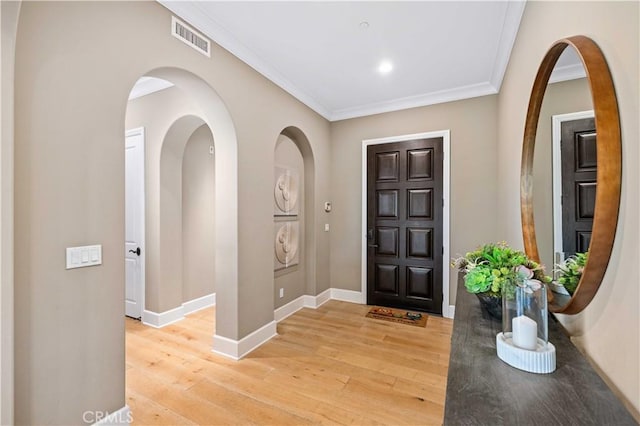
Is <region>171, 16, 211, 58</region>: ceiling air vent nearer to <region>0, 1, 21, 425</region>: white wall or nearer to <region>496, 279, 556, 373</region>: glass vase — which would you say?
<region>0, 1, 21, 425</region>: white wall

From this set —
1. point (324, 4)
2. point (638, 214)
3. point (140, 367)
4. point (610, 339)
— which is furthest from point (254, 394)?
point (324, 4)

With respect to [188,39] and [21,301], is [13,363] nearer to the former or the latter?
[21,301]

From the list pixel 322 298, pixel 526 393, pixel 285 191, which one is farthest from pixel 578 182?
pixel 322 298

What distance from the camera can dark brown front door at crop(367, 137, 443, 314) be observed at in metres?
3.57

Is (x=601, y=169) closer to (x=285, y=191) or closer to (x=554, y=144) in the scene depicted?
(x=554, y=144)

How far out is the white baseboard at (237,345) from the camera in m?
2.50

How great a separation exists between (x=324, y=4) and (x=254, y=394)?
2.85m

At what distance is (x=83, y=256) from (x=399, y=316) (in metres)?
3.22

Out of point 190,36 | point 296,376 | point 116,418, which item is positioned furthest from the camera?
point 296,376

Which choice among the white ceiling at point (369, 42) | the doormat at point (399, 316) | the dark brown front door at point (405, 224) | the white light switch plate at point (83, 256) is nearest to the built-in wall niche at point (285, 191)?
the white ceiling at point (369, 42)

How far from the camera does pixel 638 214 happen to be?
0.74m

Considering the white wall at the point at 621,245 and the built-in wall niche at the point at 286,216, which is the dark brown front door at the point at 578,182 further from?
the built-in wall niche at the point at 286,216

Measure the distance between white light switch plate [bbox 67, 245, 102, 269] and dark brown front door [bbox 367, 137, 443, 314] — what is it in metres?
3.09

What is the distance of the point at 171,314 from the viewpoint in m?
3.28
